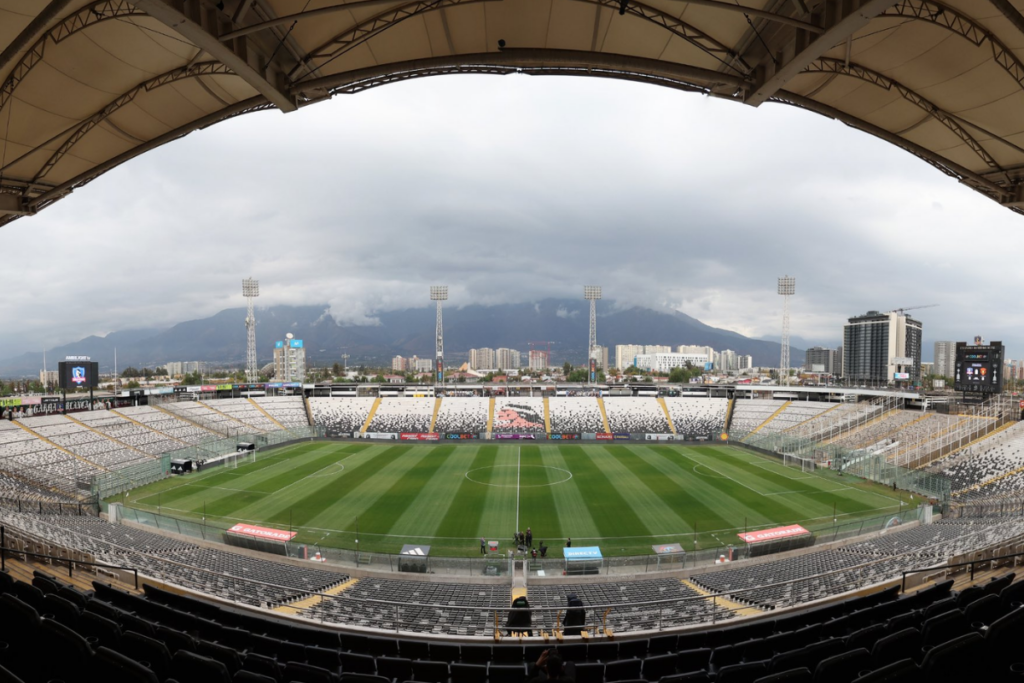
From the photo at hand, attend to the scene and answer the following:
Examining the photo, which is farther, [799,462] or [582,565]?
[799,462]

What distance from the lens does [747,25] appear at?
870 cm

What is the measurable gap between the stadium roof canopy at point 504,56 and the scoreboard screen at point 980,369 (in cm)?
4263

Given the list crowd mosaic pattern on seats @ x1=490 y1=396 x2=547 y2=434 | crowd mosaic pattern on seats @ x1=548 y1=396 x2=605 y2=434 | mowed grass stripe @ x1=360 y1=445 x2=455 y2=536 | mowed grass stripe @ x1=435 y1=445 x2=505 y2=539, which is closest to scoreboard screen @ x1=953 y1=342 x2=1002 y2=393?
crowd mosaic pattern on seats @ x1=548 y1=396 x2=605 y2=434

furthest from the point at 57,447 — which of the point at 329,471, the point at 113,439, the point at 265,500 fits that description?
the point at 265,500

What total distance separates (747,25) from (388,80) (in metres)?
7.03

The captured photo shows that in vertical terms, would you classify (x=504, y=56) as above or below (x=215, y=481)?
above

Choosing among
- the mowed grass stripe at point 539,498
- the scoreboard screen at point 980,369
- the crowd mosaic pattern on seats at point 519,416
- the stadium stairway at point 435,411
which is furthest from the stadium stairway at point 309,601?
the scoreboard screen at point 980,369

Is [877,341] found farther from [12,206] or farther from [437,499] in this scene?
[12,206]

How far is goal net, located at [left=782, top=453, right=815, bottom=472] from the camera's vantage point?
123ft

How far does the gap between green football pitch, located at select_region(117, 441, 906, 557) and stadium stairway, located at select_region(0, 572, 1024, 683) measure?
15.5 m

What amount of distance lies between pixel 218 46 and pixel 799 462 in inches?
1737

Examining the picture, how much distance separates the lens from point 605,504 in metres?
29.3

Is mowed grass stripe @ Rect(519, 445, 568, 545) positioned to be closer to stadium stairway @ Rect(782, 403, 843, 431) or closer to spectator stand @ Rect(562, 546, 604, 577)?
spectator stand @ Rect(562, 546, 604, 577)

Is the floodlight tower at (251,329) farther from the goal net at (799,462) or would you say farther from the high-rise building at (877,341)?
the high-rise building at (877,341)
